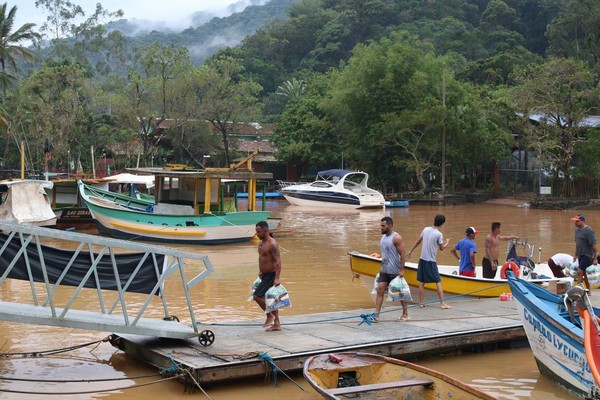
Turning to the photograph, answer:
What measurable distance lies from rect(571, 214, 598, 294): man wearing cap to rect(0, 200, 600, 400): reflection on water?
3.00 metres

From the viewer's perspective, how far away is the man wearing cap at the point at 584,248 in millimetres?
13019

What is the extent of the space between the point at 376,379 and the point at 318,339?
60.4 inches

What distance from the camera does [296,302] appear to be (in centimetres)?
1492

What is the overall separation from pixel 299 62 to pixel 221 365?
79.6m

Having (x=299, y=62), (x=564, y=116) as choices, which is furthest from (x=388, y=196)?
(x=299, y=62)

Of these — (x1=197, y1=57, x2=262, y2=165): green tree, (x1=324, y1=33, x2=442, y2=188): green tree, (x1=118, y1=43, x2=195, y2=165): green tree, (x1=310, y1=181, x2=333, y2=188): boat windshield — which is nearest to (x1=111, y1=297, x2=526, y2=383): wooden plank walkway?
(x1=310, y1=181, x2=333, y2=188): boat windshield

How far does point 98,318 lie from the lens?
30.8 ft

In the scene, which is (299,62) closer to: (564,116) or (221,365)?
(564,116)

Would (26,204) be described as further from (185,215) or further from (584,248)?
(584,248)

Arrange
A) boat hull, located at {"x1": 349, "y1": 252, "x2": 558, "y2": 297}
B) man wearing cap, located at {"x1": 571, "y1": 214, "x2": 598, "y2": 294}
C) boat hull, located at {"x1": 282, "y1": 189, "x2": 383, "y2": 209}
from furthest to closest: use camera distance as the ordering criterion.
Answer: boat hull, located at {"x1": 282, "y1": 189, "x2": 383, "y2": 209} < man wearing cap, located at {"x1": 571, "y1": 214, "x2": 598, "y2": 294} < boat hull, located at {"x1": 349, "y1": 252, "x2": 558, "y2": 297}

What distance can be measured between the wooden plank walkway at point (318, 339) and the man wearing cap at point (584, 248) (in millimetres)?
2028

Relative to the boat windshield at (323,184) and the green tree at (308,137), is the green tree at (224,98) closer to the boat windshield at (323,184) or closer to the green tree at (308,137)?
the green tree at (308,137)

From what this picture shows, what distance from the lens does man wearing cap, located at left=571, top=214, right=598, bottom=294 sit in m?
13.0

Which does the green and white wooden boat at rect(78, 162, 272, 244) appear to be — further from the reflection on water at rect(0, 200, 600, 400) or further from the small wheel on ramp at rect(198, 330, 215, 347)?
the small wheel on ramp at rect(198, 330, 215, 347)
